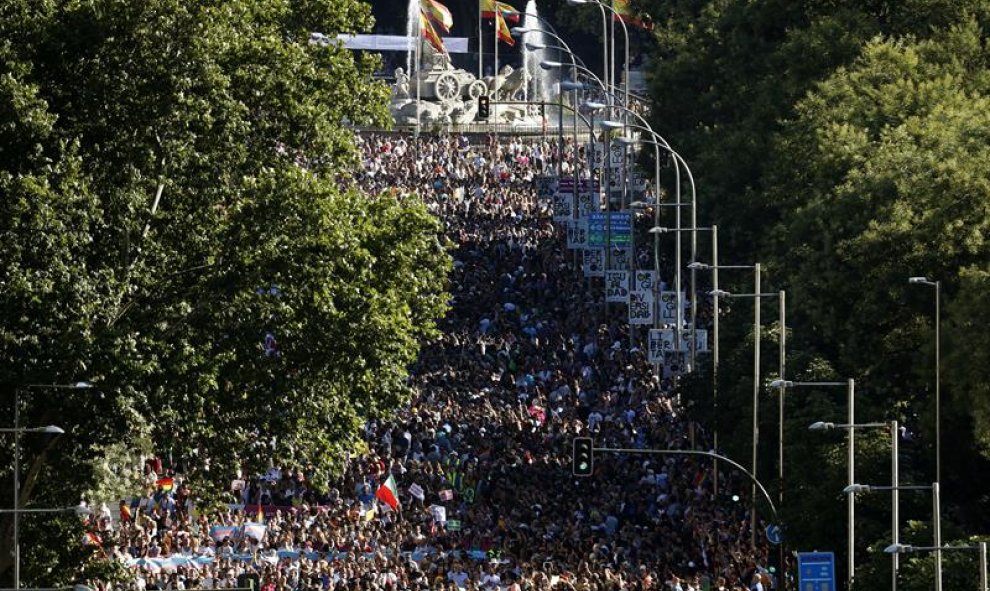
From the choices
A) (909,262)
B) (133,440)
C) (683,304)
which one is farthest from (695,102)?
(133,440)

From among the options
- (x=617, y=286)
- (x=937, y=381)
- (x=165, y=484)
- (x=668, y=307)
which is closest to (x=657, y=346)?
(x=668, y=307)

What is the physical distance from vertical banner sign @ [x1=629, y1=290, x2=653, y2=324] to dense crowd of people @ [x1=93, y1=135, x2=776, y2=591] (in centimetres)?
175

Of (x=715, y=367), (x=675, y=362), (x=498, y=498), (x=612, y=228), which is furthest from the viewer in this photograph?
(x=612, y=228)

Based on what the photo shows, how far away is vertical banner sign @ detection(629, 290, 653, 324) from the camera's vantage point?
285 ft

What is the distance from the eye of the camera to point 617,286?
9181cm

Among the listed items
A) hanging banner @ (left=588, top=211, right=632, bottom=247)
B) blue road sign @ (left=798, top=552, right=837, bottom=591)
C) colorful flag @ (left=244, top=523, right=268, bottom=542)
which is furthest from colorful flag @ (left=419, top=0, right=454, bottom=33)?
blue road sign @ (left=798, top=552, right=837, bottom=591)

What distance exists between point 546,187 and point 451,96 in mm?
27084

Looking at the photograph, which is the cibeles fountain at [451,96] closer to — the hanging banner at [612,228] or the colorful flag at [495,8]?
the colorful flag at [495,8]

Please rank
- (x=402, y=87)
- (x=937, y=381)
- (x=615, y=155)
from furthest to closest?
(x=402, y=87), (x=615, y=155), (x=937, y=381)

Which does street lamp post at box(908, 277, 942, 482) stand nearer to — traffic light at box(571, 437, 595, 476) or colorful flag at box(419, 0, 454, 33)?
traffic light at box(571, 437, 595, 476)

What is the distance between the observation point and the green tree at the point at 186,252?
5419cm

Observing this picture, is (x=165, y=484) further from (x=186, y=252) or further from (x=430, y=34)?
(x=430, y=34)

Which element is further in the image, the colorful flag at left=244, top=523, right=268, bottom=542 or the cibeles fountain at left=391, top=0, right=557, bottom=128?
the cibeles fountain at left=391, top=0, right=557, bottom=128

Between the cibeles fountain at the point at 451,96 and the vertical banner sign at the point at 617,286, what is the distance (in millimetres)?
43355
